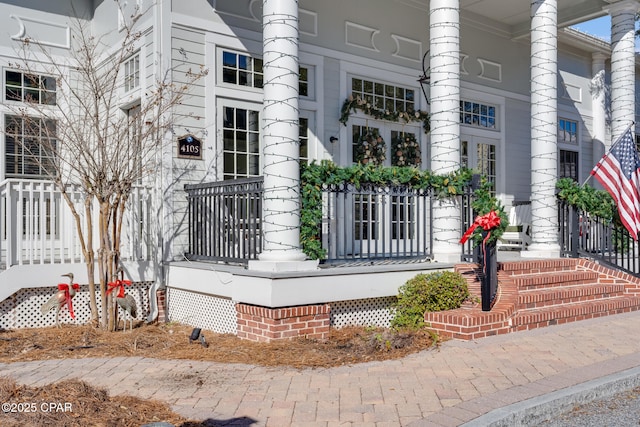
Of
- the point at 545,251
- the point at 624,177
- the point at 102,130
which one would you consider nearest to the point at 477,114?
the point at 624,177

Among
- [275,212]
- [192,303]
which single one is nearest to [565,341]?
[275,212]

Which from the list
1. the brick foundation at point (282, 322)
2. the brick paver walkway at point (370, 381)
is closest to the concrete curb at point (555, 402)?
the brick paver walkway at point (370, 381)

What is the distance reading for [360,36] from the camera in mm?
10453

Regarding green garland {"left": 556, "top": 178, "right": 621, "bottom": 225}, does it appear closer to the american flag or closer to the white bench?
the american flag

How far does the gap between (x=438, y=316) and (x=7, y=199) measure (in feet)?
16.5

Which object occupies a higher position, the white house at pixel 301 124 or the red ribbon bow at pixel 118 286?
the white house at pixel 301 124

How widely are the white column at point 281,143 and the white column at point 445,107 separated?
7.80ft

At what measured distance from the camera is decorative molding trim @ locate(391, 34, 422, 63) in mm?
10992

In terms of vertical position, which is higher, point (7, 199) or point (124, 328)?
point (7, 199)

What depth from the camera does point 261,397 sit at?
4.53 meters

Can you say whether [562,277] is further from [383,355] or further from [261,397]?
[261,397]

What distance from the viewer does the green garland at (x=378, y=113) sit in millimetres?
10078

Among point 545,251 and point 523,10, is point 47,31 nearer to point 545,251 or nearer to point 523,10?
point 545,251

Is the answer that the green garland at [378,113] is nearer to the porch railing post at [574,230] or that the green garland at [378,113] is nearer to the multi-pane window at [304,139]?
the multi-pane window at [304,139]
